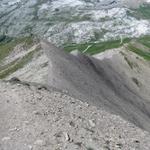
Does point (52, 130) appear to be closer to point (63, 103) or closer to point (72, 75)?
point (63, 103)

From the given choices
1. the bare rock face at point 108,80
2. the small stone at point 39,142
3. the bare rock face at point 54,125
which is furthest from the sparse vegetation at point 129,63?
the small stone at point 39,142

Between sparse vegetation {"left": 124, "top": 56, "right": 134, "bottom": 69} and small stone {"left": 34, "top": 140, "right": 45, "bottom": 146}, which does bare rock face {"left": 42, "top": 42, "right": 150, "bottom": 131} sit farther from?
small stone {"left": 34, "top": 140, "right": 45, "bottom": 146}

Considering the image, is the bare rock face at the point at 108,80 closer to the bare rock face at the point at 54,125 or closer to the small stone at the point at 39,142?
the bare rock face at the point at 54,125

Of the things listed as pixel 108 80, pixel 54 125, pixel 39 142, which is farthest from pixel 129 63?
pixel 39 142

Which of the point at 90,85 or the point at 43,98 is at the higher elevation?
the point at 43,98

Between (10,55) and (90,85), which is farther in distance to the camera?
(10,55)

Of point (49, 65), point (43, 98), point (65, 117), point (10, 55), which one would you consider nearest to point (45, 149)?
point (65, 117)

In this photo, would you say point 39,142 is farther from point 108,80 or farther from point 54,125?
point 108,80
